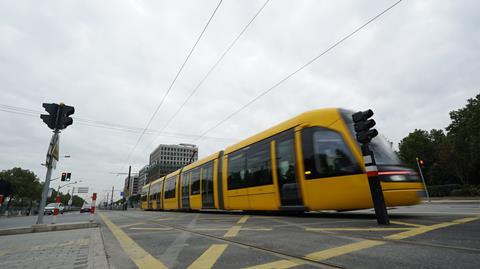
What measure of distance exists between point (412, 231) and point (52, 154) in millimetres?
9304

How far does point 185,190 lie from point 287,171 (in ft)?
32.9

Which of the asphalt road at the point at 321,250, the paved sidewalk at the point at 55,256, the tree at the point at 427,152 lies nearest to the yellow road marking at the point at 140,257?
the asphalt road at the point at 321,250

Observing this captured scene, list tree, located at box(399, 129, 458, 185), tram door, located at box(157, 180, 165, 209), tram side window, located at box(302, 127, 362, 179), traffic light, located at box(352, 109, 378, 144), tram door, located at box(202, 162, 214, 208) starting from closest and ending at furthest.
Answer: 1. traffic light, located at box(352, 109, 378, 144)
2. tram side window, located at box(302, 127, 362, 179)
3. tram door, located at box(202, 162, 214, 208)
4. tram door, located at box(157, 180, 165, 209)
5. tree, located at box(399, 129, 458, 185)

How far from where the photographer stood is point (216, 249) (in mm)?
3967

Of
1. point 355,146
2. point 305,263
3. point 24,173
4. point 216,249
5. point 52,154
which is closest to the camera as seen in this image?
point 305,263

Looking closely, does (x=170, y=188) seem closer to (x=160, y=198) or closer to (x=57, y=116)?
(x=160, y=198)

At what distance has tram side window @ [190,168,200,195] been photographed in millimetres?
15208

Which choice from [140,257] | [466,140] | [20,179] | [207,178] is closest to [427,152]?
[466,140]

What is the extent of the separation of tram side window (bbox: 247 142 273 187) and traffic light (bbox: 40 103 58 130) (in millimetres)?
6595

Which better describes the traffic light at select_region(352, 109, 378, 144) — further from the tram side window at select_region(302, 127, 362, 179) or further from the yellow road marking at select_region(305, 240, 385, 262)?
the yellow road marking at select_region(305, 240, 385, 262)

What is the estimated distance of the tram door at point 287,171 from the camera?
27.5 ft

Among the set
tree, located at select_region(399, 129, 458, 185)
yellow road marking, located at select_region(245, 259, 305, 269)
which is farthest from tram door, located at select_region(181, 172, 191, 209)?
tree, located at select_region(399, 129, 458, 185)

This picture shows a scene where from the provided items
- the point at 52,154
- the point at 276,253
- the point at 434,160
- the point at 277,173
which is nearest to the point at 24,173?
the point at 52,154

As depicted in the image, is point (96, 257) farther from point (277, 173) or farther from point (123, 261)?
point (277, 173)
